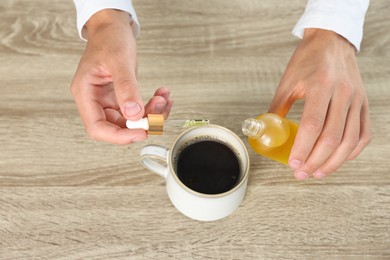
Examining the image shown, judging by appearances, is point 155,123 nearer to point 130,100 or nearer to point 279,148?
point 130,100

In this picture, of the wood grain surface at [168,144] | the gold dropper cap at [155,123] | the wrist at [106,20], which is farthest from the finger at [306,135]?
the wrist at [106,20]

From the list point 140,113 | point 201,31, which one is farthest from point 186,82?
point 140,113

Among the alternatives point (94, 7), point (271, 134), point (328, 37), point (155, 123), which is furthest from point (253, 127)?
point (94, 7)

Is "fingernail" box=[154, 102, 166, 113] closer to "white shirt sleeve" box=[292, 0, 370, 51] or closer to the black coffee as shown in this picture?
the black coffee

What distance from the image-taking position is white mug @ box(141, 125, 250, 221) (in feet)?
2.21

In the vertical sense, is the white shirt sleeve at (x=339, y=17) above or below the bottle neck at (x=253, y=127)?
above

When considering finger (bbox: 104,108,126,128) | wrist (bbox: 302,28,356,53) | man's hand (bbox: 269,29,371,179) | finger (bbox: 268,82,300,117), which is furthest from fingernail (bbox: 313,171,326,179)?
finger (bbox: 104,108,126,128)

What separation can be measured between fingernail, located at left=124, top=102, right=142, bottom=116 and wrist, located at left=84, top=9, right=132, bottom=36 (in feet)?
0.67

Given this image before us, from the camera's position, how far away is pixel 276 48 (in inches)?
38.5

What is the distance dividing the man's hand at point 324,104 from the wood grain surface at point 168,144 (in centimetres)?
8

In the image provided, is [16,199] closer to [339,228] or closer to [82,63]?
[82,63]

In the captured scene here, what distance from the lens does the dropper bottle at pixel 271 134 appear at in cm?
70

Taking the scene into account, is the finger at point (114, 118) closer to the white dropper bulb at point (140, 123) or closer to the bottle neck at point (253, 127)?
the white dropper bulb at point (140, 123)

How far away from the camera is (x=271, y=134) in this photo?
0.72 meters
